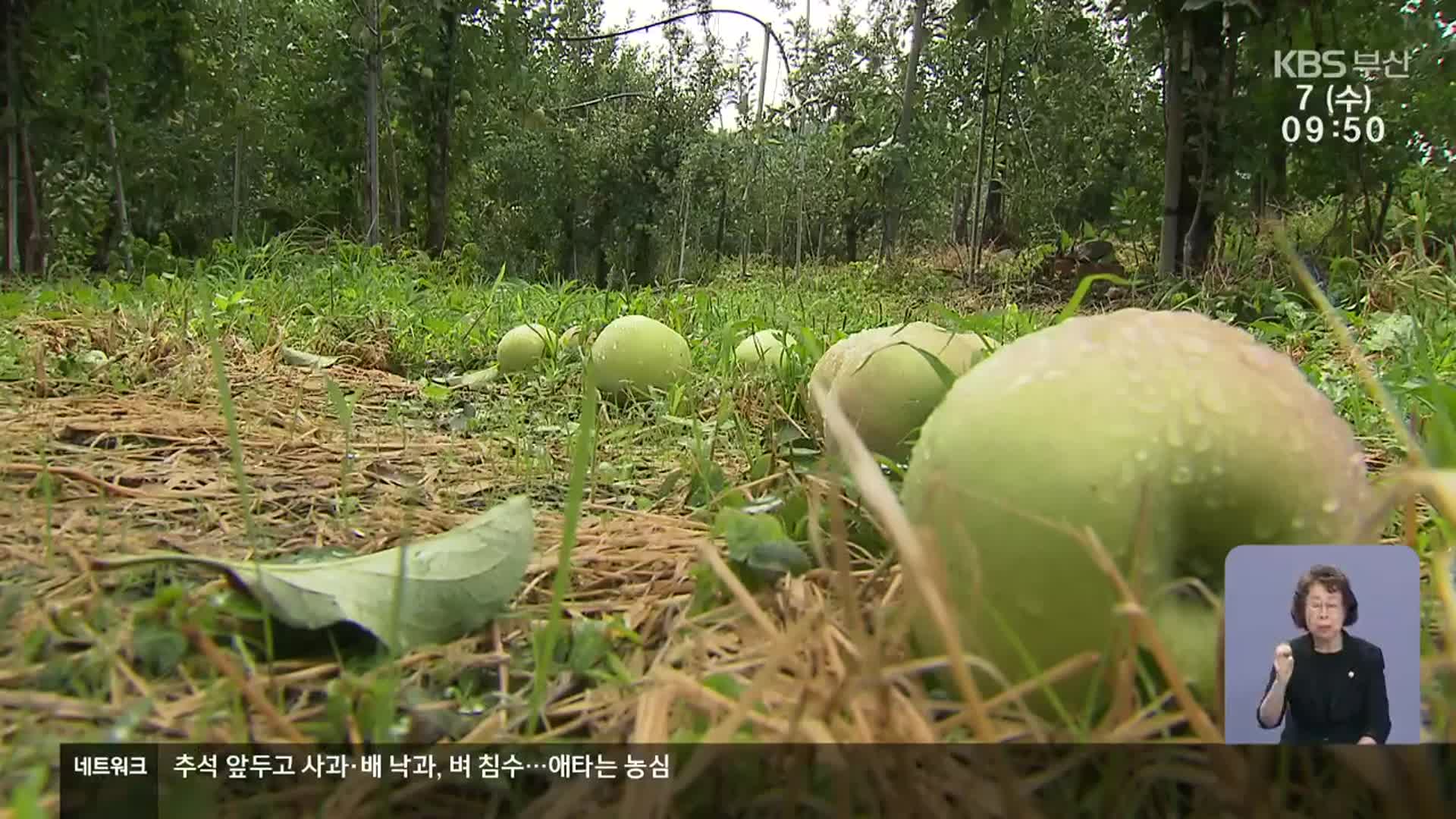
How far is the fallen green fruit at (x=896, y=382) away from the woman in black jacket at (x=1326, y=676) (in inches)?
30.7

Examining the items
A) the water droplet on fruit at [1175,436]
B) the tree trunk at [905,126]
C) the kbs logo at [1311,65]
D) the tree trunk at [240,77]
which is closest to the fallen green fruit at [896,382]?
the water droplet on fruit at [1175,436]

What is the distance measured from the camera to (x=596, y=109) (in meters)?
16.4

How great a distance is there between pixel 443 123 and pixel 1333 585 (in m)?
8.28

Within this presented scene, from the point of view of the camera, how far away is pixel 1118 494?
702 millimetres

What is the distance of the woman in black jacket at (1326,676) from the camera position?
67 centimetres

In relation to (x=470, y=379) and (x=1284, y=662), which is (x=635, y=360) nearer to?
(x=470, y=379)

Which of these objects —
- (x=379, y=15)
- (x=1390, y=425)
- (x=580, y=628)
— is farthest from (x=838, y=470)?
(x=379, y=15)

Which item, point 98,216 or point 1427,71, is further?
point 98,216

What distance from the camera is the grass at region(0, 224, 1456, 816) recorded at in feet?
2.27

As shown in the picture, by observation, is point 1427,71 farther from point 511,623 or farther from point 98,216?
point 98,216

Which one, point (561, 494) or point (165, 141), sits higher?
point (165, 141)

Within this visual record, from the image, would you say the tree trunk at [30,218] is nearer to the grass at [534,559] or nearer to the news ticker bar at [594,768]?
the grass at [534,559]

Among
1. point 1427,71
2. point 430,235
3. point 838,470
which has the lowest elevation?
point 838,470

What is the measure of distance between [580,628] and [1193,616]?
56cm
